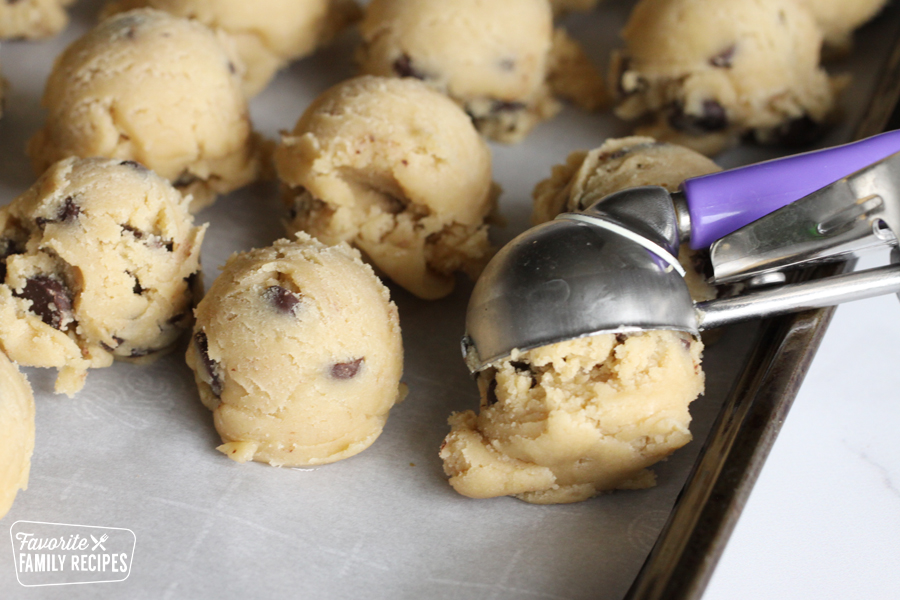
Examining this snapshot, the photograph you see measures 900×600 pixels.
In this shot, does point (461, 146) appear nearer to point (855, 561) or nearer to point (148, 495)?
point (148, 495)

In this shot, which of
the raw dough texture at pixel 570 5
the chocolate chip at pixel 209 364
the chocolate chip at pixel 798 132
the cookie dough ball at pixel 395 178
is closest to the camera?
the chocolate chip at pixel 209 364

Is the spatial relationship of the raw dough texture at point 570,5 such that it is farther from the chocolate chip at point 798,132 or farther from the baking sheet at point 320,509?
the baking sheet at point 320,509

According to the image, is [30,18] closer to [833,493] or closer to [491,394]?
[491,394]

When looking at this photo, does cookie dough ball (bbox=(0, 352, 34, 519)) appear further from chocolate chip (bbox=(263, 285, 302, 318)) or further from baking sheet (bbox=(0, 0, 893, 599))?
chocolate chip (bbox=(263, 285, 302, 318))

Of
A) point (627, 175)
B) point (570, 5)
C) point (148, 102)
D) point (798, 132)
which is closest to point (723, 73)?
point (798, 132)

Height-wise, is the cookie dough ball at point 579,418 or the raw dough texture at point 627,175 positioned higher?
the raw dough texture at point 627,175

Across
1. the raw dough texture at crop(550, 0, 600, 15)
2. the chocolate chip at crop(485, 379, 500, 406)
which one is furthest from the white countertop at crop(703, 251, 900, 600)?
the raw dough texture at crop(550, 0, 600, 15)

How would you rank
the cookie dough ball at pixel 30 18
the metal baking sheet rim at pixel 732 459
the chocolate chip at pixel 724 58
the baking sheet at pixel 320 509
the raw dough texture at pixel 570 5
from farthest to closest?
the raw dough texture at pixel 570 5
the cookie dough ball at pixel 30 18
the chocolate chip at pixel 724 58
the baking sheet at pixel 320 509
the metal baking sheet rim at pixel 732 459

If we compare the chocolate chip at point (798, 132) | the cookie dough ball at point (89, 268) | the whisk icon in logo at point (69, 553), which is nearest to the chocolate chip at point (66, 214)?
the cookie dough ball at point (89, 268)
